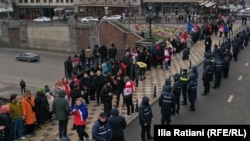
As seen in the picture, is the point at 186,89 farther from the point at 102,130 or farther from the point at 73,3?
the point at 73,3

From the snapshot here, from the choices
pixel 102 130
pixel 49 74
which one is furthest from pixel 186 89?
pixel 49 74

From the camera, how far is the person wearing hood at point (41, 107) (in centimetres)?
1413

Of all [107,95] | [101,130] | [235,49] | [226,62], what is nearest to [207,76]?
[226,62]

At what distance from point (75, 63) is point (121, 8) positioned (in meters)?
51.7

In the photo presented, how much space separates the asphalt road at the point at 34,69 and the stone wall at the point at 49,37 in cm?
109

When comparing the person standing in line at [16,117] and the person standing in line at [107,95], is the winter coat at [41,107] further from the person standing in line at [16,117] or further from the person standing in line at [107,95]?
the person standing in line at [107,95]

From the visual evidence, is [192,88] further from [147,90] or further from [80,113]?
[80,113]

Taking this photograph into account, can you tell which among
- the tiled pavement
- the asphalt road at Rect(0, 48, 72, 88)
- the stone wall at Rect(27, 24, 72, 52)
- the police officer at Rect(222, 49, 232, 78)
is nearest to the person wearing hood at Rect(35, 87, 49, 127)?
the tiled pavement

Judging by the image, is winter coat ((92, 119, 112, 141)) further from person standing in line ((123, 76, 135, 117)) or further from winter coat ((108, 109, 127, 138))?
person standing in line ((123, 76, 135, 117))

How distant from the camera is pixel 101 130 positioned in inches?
429

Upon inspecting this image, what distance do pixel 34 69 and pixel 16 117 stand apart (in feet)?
121

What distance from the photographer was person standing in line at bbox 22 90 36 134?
13.8 metres

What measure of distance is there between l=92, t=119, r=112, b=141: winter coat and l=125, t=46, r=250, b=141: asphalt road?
315 cm

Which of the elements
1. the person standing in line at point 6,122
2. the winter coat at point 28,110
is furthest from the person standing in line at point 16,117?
the person standing in line at point 6,122
